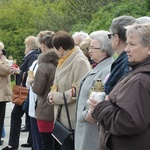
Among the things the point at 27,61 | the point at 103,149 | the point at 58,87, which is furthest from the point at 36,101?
the point at 103,149

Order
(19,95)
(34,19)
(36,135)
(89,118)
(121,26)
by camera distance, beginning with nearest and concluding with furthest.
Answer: (121,26) < (89,118) < (36,135) < (19,95) < (34,19)

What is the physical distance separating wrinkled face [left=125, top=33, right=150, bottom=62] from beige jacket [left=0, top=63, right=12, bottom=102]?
14.2 feet

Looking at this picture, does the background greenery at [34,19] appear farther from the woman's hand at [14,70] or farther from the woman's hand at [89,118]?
the woman's hand at [89,118]

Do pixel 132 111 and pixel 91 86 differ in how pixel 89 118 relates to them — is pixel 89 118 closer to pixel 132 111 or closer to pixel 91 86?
pixel 91 86

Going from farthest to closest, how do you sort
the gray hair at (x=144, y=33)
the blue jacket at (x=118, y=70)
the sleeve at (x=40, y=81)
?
→ 1. the sleeve at (x=40, y=81)
2. the blue jacket at (x=118, y=70)
3. the gray hair at (x=144, y=33)

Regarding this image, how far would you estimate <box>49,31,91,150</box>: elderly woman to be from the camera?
5074 millimetres

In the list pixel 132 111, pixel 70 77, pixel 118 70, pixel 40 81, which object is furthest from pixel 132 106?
pixel 40 81

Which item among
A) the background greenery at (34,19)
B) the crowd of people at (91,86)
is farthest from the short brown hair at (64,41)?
the background greenery at (34,19)

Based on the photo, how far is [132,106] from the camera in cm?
299

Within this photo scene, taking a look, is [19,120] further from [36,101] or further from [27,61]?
[36,101]

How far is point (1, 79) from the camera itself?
292 inches

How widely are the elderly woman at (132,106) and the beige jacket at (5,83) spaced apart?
4.16m

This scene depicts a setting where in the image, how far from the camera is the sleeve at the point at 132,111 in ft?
9.78

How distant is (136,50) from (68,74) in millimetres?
2007
